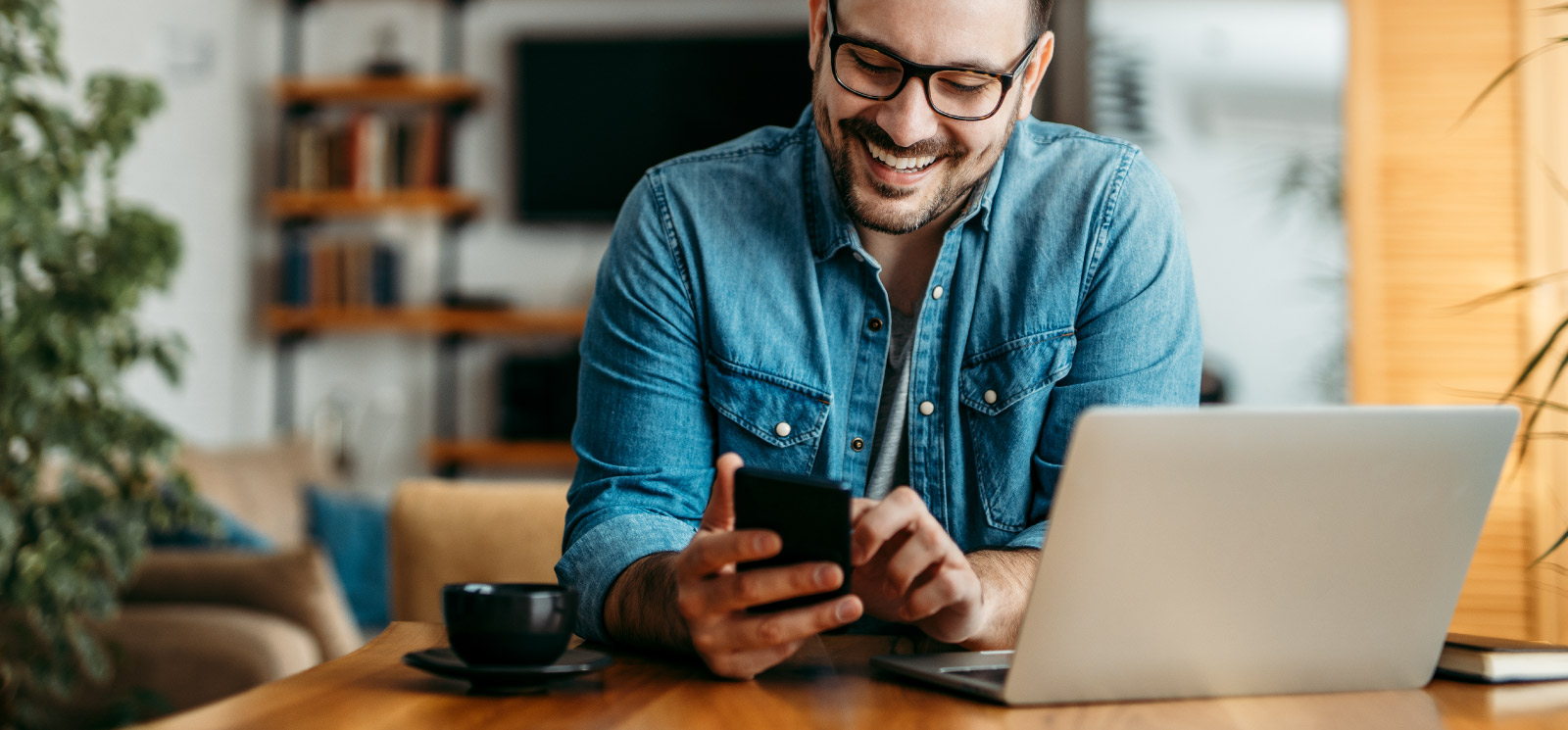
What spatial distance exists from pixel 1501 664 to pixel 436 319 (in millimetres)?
4221

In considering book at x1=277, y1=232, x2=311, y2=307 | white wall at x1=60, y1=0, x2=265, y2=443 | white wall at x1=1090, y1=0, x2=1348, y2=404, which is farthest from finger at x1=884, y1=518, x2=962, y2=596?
book at x1=277, y1=232, x2=311, y2=307

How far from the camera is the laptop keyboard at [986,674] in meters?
0.75

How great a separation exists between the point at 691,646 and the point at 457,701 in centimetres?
19

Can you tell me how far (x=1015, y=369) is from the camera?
4.04 feet

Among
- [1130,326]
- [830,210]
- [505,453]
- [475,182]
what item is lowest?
[505,453]

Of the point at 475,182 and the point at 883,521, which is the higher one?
the point at 475,182

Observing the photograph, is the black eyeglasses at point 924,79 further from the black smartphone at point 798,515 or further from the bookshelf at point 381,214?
the bookshelf at point 381,214

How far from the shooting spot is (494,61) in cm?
495

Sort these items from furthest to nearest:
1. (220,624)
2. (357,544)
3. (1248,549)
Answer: (357,544), (220,624), (1248,549)

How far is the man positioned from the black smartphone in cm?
27

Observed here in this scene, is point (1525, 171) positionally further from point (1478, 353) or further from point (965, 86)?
point (965, 86)

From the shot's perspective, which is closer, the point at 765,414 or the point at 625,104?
the point at 765,414

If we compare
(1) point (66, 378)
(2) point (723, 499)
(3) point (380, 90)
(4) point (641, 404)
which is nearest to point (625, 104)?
(3) point (380, 90)

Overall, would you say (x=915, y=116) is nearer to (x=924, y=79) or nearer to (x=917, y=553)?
(x=924, y=79)
